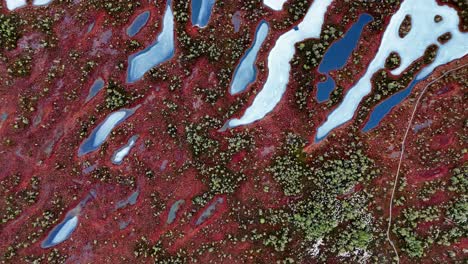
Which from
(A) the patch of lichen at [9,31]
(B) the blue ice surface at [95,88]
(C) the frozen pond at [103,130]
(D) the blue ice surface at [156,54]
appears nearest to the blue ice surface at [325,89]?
(D) the blue ice surface at [156,54]

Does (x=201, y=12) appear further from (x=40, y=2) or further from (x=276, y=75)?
(x=40, y=2)

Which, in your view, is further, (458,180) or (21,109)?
(21,109)

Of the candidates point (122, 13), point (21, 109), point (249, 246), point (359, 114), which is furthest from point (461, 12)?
point (21, 109)

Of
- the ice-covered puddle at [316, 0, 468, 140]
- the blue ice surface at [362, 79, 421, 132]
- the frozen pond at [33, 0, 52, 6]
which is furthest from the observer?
the frozen pond at [33, 0, 52, 6]

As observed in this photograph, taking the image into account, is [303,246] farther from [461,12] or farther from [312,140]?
[461,12]

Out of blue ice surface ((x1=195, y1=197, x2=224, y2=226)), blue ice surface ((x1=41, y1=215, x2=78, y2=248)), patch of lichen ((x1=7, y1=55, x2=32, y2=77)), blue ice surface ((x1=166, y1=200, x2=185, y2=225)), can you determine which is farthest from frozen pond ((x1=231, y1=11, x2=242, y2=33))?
blue ice surface ((x1=41, y1=215, x2=78, y2=248))

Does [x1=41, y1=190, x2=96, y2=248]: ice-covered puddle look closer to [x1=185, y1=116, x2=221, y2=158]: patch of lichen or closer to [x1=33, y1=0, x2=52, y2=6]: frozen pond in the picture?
[x1=185, y1=116, x2=221, y2=158]: patch of lichen
